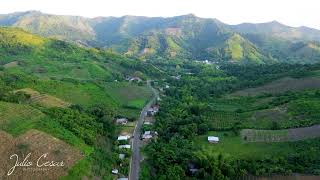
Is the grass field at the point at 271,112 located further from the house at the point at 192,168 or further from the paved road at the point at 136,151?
the house at the point at 192,168

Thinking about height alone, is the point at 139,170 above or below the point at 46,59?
below

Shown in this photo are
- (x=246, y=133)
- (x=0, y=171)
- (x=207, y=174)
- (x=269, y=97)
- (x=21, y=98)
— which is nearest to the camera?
(x=0, y=171)

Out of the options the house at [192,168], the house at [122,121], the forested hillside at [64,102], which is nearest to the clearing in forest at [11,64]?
the forested hillside at [64,102]

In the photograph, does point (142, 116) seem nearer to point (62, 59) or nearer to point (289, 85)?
point (289, 85)

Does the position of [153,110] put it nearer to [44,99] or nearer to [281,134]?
[44,99]

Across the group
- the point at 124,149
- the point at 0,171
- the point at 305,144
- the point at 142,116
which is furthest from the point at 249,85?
the point at 0,171

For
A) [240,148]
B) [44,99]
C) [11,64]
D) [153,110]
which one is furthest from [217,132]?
[11,64]
